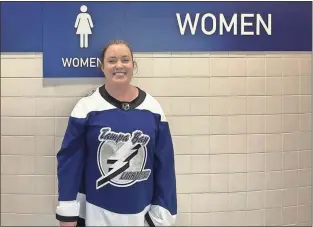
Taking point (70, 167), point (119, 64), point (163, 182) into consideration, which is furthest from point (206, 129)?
point (70, 167)

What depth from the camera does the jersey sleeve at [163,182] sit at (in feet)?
7.91

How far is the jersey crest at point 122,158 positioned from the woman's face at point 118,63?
0.29 meters

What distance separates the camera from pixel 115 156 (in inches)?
92.2

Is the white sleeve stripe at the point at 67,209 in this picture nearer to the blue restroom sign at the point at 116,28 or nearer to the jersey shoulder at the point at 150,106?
the jersey shoulder at the point at 150,106

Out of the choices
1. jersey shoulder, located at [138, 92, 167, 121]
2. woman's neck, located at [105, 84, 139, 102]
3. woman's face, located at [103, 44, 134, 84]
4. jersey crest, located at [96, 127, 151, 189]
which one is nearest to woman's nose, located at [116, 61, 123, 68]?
woman's face, located at [103, 44, 134, 84]

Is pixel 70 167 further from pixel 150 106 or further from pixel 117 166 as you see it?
pixel 150 106

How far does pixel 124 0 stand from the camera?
2719mm

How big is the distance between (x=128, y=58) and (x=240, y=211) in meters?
1.32

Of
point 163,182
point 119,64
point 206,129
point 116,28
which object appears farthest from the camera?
point 206,129

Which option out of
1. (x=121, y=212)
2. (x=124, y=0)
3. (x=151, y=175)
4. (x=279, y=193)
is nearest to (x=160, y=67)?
(x=124, y=0)

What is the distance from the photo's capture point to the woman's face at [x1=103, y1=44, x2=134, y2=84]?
2.31 meters

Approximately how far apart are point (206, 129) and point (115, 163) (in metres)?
0.75

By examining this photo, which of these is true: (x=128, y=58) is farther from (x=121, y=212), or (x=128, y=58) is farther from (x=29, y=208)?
(x=29, y=208)

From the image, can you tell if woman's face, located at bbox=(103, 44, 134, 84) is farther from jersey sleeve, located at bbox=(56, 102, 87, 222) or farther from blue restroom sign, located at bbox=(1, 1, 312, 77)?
blue restroom sign, located at bbox=(1, 1, 312, 77)
